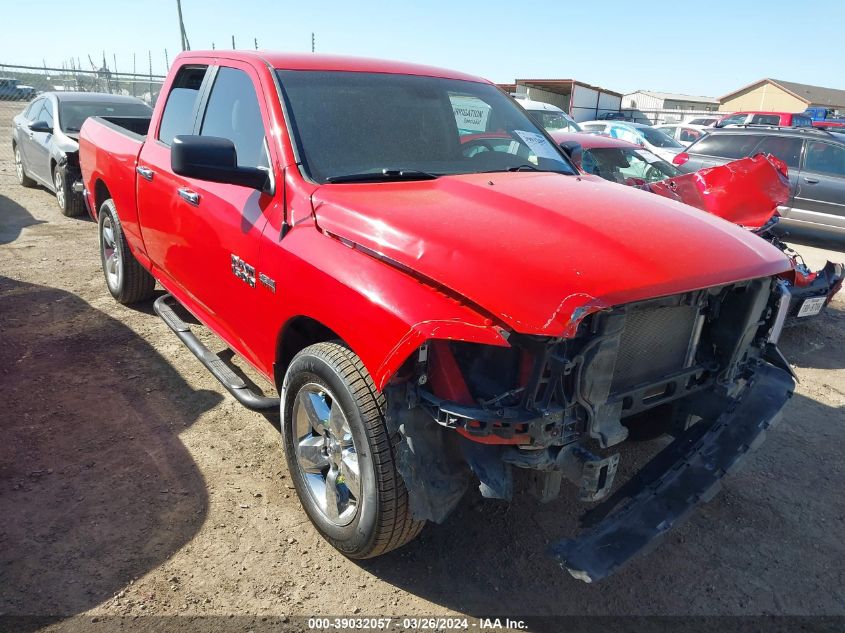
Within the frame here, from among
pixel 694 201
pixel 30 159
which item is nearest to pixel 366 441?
pixel 694 201

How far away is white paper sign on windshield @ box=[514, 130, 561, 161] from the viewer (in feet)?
11.7

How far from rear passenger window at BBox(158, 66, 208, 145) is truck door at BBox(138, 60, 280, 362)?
103 mm

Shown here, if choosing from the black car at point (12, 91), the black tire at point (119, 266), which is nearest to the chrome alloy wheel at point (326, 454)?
the black tire at point (119, 266)

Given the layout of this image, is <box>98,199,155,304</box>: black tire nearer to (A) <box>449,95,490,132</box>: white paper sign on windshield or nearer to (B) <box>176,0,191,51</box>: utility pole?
(A) <box>449,95,490,132</box>: white paper sign on windshield

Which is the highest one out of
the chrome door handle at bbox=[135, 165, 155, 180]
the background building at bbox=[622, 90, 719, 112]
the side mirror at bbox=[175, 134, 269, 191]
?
the side mirror at bbox=[175, 134, 269, 191]

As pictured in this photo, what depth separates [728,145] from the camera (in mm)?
10266

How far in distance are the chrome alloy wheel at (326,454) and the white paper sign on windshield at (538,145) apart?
1.89m

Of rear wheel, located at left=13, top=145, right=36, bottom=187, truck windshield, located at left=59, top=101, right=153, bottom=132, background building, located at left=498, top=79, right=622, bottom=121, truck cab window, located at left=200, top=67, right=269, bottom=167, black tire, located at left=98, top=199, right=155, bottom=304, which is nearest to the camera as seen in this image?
truck cab window, located at left=200, top=67, right=269, bottom=167

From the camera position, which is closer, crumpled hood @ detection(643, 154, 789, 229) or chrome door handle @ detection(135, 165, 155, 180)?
chrome door handle @ detection(135, 165, 155, 180)

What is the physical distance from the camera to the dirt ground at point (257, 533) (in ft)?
8.14

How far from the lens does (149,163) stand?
3996mm

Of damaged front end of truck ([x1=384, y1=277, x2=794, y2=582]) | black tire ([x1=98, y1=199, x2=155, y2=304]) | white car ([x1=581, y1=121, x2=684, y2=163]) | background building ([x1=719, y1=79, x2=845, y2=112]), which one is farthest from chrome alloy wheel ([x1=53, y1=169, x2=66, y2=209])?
background building ([x1=719, y1=79, x2=845, y2=112])

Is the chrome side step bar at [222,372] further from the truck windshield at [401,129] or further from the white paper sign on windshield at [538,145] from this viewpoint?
the white paper sign on windshield at [538,145]

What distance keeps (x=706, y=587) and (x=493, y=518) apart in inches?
36.6
